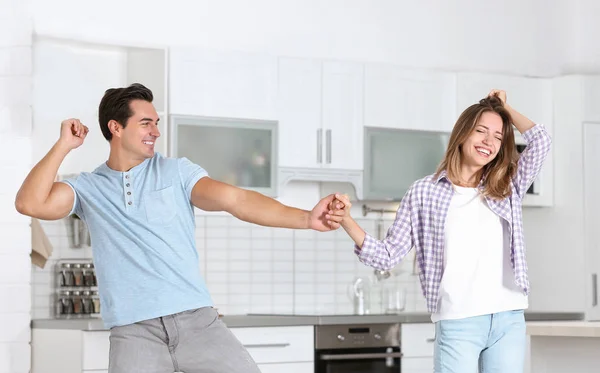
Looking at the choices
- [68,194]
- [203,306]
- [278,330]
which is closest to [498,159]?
[203,306]

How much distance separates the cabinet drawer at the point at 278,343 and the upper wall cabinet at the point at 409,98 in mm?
1213

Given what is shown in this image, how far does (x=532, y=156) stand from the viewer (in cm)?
310

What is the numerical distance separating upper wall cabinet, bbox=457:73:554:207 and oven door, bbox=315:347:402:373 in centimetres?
126

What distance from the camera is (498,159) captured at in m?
3.13

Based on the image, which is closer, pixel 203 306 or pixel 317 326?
pixel 203 306

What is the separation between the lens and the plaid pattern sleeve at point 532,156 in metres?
3.09

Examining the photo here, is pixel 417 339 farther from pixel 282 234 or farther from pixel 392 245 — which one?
pixel 392 245

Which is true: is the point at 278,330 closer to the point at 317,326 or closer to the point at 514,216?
the point at 317,326

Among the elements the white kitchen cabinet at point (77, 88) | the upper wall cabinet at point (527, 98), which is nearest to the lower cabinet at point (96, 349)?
the white kitchen cabinet at point (77, 88)

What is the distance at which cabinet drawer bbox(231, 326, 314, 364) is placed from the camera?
4801 millimetres

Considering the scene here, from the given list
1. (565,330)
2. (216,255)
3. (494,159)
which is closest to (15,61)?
(216,255)

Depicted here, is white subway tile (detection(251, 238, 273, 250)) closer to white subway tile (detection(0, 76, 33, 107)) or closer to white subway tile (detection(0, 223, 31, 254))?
white subway tile (detection(0, 223, 31, 254))

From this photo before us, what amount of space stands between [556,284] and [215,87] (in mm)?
2235

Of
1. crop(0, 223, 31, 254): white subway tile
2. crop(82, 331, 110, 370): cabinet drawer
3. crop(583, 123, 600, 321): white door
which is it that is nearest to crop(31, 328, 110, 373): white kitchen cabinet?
crop(82, 331, 110, 370): cabinet drawer
